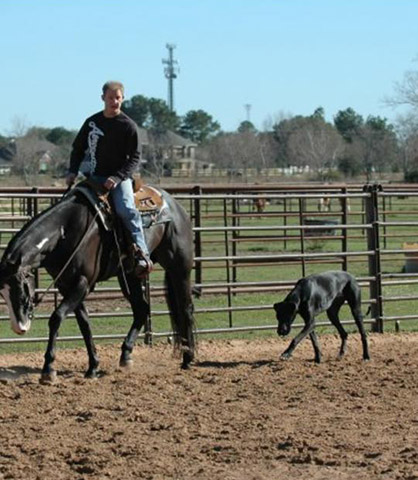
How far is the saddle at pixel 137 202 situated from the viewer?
350 inches

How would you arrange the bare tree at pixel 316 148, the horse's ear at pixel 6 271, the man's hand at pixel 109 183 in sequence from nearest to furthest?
the horse's ear at pixel 6 271, the man's hand at pixel 109 183, the bare tree at pixel 316 148

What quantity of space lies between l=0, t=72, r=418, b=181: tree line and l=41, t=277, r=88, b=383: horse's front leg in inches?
1900

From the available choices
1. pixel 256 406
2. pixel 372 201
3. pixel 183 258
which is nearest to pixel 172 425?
pixel 256 406

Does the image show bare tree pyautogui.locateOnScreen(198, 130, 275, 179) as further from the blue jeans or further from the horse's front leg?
the horse's front leg

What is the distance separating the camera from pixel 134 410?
754cm

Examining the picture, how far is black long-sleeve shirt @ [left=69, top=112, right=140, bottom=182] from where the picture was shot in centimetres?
910

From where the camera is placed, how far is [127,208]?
900cm

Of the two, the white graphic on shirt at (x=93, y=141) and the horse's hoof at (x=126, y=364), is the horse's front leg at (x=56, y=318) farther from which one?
the white graphic on shirt at (x=93, y=141)

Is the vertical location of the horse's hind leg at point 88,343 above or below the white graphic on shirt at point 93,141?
below

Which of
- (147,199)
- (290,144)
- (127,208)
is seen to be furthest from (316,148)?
(127,208)

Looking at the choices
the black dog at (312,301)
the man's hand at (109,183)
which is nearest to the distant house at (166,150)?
the black dog at (312,301)

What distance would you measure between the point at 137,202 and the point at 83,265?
2.86 feet

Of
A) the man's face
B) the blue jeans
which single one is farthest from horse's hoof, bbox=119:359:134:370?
the man's face

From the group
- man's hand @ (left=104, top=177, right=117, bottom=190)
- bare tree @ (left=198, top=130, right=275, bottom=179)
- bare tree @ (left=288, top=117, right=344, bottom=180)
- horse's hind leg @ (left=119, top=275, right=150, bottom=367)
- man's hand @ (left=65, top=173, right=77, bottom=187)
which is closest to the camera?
man's hand @ (left=104, top=177, right=117, bottom=190)
